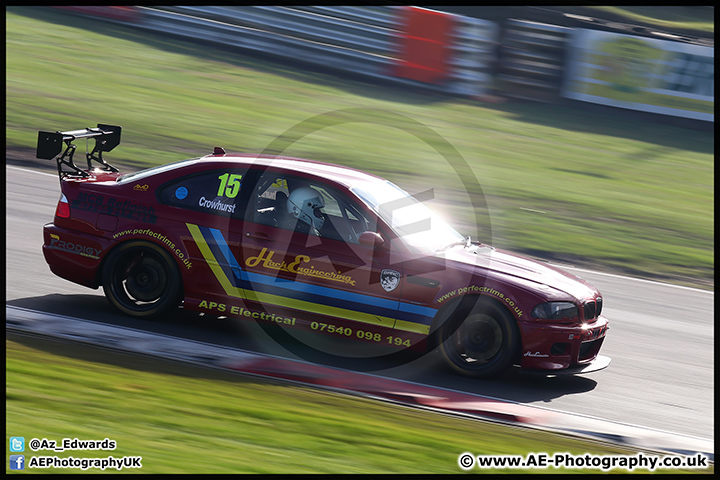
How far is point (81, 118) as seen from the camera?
48.9 feet

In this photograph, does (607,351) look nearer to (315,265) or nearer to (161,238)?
(315,265)

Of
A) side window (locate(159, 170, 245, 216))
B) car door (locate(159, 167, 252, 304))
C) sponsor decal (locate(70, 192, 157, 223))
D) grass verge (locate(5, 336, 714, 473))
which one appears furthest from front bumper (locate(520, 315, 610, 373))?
sponsor decal (locate(70, 192, 157, 223))

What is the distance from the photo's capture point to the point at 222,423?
4.79 m

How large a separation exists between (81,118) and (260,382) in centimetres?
1084

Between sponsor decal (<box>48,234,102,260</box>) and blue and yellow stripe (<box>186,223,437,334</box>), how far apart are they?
3.13ft

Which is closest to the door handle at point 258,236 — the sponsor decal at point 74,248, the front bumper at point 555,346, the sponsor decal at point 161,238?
the sponsor decal at point 161,238

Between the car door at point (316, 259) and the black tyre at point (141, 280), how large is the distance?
0.74 metres

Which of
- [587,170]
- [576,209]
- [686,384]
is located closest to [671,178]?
[587,170]

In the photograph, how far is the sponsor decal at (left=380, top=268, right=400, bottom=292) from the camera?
248 inches

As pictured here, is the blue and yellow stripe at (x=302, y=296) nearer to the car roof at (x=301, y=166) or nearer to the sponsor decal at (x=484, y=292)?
the sponsor decal at (x=484, y=292)

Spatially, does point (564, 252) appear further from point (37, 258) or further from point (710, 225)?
point (37, 258)

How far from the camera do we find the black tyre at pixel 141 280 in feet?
22.1

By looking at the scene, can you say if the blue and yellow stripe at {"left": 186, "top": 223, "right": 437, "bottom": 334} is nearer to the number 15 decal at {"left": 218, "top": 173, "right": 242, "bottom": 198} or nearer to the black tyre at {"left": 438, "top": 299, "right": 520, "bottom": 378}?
the black tyre at {"left": 438, "top": 299, "right": 520, "bottom": 378}

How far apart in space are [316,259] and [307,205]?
52 cm
